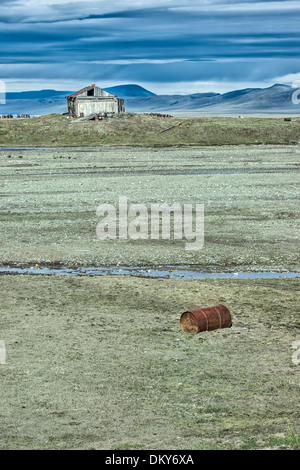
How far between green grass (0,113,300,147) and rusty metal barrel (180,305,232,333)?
2333 inches

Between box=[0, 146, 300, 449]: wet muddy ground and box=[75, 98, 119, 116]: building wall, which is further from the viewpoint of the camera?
box=[75, 98, 119, 116]: building wall

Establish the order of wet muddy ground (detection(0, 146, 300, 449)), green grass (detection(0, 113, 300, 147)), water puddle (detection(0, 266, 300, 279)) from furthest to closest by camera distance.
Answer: green grass (detection(0, 113, 300, 147)) < water puddle (detection(0, 266, 300, 279)) < wet muddy ground (detection(0, 146, 300, 449))

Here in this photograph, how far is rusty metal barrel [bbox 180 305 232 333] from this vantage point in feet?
40.9

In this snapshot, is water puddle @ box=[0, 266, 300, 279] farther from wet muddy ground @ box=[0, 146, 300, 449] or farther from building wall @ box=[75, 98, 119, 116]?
building wall @ box=[75, 98, 119, 116]

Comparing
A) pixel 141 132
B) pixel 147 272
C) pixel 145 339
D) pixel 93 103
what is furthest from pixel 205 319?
pixel 93 103

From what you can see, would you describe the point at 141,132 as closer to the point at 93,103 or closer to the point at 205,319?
the point at 93,103

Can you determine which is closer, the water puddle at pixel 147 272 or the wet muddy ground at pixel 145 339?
the wet muddy ground at pixel 145 339

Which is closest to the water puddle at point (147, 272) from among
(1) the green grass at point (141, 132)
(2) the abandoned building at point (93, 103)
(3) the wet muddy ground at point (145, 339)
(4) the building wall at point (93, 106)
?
(3) the wet muddy ground at point (145, 339)

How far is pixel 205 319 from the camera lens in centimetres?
1253

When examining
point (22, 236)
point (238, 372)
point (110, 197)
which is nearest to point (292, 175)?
point (110, 197)

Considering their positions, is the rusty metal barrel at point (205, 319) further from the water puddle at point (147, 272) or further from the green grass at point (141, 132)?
the green grass at point (141, 132)

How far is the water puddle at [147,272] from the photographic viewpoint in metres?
16.8

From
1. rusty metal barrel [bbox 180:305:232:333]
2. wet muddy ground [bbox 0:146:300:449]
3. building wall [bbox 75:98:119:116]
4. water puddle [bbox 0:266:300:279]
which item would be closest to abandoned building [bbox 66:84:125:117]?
building wall [bbox 75:98:119:116]

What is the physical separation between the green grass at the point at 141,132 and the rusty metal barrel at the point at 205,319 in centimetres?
5926
